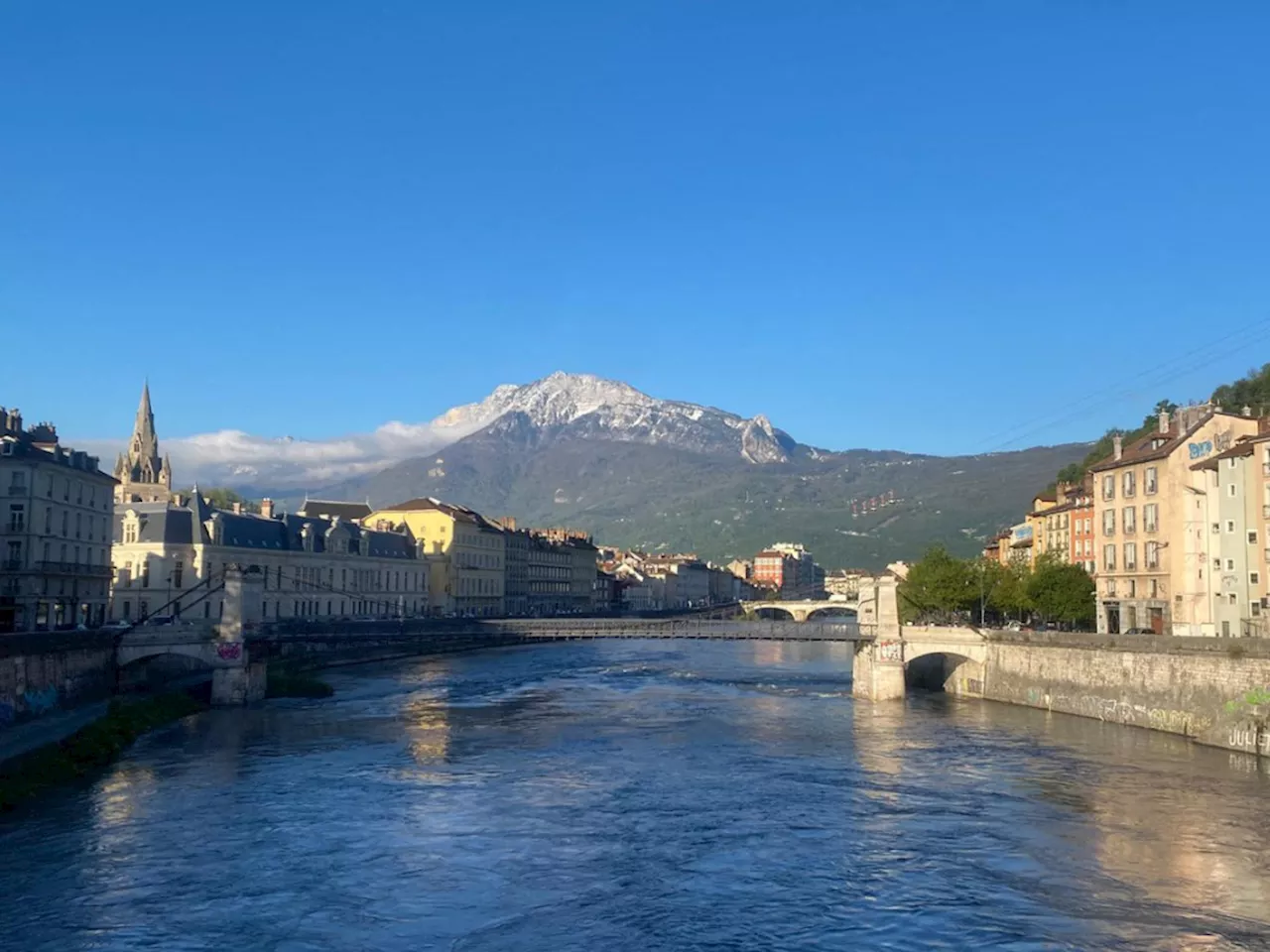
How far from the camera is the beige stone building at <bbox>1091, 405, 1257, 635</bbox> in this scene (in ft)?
228

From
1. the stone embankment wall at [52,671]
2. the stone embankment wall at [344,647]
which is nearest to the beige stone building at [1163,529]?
the stone embankment wall at [344,647]

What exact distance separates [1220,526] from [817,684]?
30908 millimetres

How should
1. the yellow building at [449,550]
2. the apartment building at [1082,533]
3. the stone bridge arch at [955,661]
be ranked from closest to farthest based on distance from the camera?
the stone bridge arch at [955,661] → the apartment building at [1082,533] → the yellow building at [449,550]

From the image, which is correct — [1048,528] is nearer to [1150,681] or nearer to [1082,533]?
[1082,533]

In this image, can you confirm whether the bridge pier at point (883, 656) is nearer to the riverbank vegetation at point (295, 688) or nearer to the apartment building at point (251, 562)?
the riverbank vegetation at point (295, 688)

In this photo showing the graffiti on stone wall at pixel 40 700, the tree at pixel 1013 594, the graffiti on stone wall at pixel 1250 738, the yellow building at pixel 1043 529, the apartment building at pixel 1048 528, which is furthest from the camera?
the yellow building at pixel 1043 529

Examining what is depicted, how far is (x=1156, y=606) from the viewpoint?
73.3 metres

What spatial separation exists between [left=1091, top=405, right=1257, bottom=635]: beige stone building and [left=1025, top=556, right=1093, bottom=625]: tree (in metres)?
1.34

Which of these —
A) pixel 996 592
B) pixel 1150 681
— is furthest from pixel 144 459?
pixel 1150 681

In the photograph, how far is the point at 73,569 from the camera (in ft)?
254

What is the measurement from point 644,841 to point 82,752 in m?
23.3

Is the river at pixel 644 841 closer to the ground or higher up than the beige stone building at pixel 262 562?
closer to the ground

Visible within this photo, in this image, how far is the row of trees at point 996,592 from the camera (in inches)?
3209

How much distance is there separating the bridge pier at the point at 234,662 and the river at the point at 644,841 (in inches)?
343
